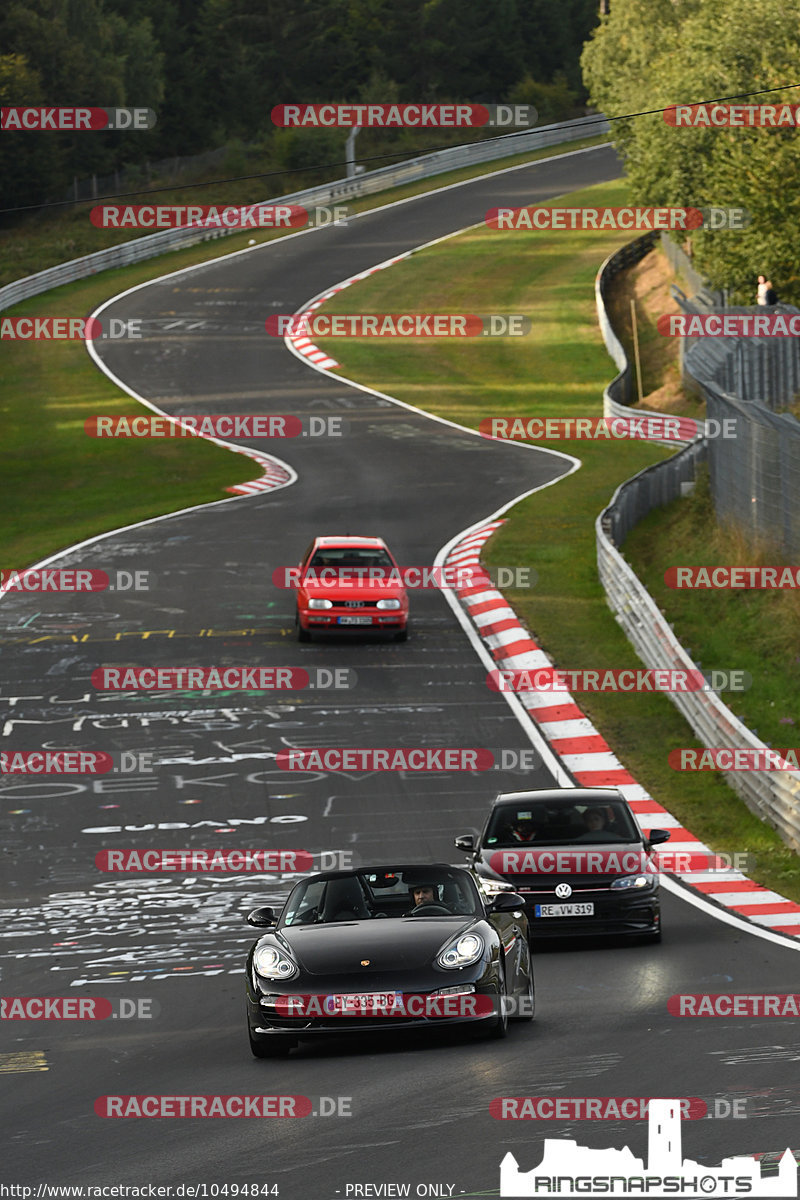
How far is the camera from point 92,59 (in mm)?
84688

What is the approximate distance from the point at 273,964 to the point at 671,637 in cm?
1426

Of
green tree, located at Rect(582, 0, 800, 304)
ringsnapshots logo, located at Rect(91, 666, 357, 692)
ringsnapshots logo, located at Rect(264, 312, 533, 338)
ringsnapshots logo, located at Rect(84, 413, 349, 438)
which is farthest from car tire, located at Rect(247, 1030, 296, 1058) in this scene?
ringsnapshots logo, located at Rect(264, 312, 533, 338)

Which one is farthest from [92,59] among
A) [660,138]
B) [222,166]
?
[660,138]

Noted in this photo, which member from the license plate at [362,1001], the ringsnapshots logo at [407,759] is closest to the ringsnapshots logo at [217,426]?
the ringsnapshots logo at [407,759]

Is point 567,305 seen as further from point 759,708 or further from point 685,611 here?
point 759,708

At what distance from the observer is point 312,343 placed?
61.8 metres

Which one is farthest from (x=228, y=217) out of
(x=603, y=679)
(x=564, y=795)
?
(x=564, y=795)

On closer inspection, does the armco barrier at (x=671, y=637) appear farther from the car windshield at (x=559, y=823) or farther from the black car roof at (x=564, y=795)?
the car windshield at (x=559, y=823)

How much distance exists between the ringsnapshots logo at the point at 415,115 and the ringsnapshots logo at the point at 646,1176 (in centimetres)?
8814

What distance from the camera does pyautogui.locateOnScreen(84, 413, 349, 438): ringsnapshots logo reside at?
4869cm

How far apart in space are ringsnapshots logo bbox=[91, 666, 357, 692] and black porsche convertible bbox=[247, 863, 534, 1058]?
13967mm

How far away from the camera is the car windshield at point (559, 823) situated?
15.1m

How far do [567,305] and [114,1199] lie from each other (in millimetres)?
61233

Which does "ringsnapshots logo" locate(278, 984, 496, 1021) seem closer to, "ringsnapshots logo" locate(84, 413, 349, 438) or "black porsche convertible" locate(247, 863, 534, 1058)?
"black porsche convertible" locate(247, 863, 534, 1058)
